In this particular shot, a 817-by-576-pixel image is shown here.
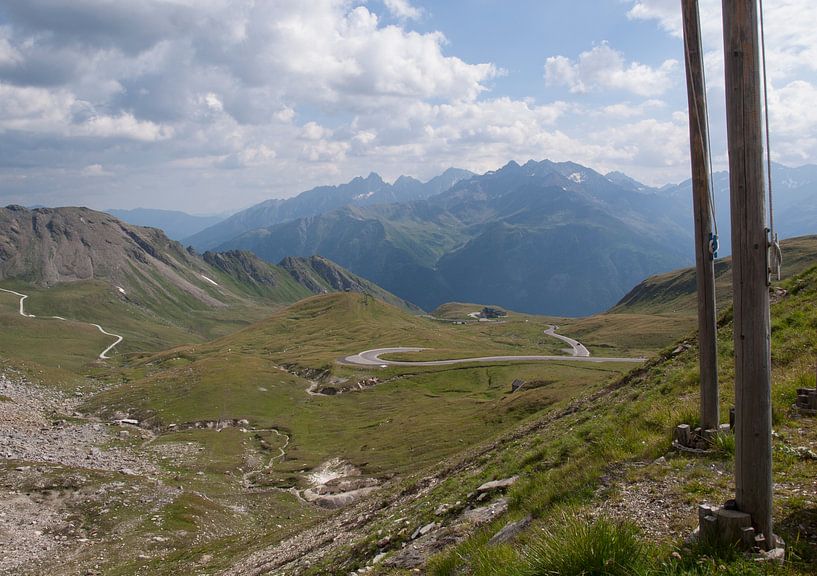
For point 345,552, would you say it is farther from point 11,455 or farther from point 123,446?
point 123,446

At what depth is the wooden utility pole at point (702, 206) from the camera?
12.9m

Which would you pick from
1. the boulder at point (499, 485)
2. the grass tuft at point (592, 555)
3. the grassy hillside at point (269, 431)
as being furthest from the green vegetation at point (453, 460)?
the boulder at point (499, 485)

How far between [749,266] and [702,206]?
5.81 meters

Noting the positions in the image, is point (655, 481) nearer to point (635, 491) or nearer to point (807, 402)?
point (635, 491)

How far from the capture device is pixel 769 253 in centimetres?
792

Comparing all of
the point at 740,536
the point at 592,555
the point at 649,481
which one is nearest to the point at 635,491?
the point at 649,481

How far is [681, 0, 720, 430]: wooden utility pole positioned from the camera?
1288 centimetres

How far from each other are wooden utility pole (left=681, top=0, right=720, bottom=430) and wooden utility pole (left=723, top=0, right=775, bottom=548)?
5.07m

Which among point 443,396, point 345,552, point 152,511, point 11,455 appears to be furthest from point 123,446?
point 345,552

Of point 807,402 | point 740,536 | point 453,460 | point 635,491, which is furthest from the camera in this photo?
point 453,460

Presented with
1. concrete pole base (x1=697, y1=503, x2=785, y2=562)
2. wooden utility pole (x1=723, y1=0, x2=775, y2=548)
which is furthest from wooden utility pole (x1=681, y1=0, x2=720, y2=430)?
concrete pole base (x1=697, y1=503, x2=785, y2=562)

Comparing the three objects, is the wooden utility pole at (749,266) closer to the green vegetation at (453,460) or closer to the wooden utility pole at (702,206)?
the green vegetation at (453,460)

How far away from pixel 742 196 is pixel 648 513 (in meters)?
6.26

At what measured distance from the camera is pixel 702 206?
13.2m
